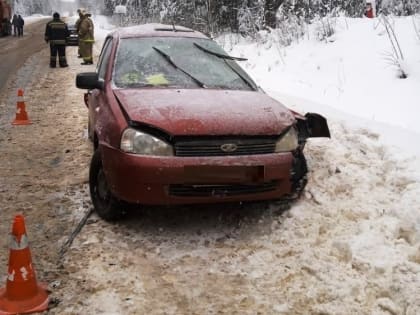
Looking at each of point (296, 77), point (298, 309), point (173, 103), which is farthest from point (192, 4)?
point (298, 309)

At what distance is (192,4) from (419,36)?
16918 millimetres

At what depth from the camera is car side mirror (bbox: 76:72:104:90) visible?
15.8 ft

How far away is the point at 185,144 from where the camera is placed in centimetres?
377

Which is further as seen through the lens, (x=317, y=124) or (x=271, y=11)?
(x=271, y=11)

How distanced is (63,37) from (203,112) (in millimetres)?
13434

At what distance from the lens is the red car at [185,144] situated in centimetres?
377

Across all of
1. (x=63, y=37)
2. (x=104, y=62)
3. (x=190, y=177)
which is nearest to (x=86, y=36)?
(x=63, y=37)

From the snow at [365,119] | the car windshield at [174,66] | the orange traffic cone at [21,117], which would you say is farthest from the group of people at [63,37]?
the car windshield at [174,66]

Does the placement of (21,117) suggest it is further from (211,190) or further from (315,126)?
(211,190)

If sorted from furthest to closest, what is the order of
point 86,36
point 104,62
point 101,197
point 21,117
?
point 86,36
point 21,117
point 104,62
point 101,197

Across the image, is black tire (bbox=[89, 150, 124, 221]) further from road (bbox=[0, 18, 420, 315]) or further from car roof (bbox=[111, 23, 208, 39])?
car roof (bbox=[111, 23, 208, 39])

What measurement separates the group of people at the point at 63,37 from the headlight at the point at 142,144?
12.9 meters

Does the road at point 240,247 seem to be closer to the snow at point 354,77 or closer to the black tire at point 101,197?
the black tire at point 101,197

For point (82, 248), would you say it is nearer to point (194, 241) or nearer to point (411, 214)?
point (194, 241)
